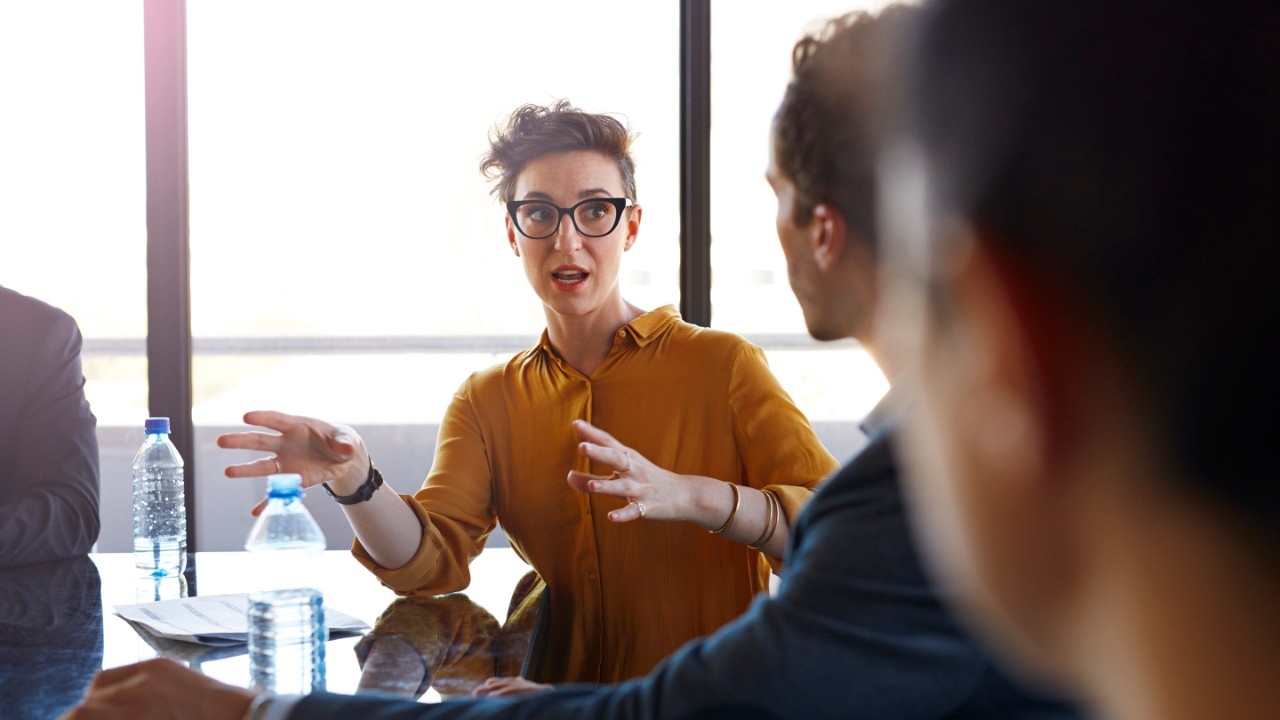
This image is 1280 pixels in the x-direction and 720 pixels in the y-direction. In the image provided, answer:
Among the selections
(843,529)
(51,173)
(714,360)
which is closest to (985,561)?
(843,529)

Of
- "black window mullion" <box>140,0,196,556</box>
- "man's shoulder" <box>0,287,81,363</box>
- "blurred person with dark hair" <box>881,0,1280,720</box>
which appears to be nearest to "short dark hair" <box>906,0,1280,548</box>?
"blurred person with dark hair" <box>881,0,1280,720</box>

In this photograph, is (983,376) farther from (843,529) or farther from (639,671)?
(639,671)

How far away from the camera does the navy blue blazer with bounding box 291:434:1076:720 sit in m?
0.75

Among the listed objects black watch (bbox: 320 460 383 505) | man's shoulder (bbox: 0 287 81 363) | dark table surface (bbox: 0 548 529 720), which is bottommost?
dark table surface (bbox: 0 548 529 720)

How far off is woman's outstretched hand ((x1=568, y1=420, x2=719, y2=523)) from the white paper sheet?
15.3 inches

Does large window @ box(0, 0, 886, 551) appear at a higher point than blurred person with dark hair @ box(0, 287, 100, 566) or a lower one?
higher

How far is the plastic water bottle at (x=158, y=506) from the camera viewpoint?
5.77ft

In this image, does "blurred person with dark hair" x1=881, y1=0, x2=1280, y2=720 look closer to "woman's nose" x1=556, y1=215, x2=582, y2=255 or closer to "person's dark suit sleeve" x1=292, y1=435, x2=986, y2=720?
"person's dark suit sleeve" x1=292, y1=435, x2=986, y2=720

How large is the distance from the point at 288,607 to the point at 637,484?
49 cm

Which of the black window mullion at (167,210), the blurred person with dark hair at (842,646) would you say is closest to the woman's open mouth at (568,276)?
the blurred person with dark hair at (842,646)

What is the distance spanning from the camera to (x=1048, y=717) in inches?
30.0

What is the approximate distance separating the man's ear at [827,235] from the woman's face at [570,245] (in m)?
0.96

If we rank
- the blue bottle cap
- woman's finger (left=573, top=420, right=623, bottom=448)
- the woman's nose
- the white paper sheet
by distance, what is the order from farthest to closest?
the woman's nose, woman's finger (left=573, top=420, right=623, bottom=448), the white paper sheet, the blue bottle cap

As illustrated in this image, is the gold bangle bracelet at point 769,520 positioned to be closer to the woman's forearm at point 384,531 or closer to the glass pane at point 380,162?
the woman's forearm at point 384,531
